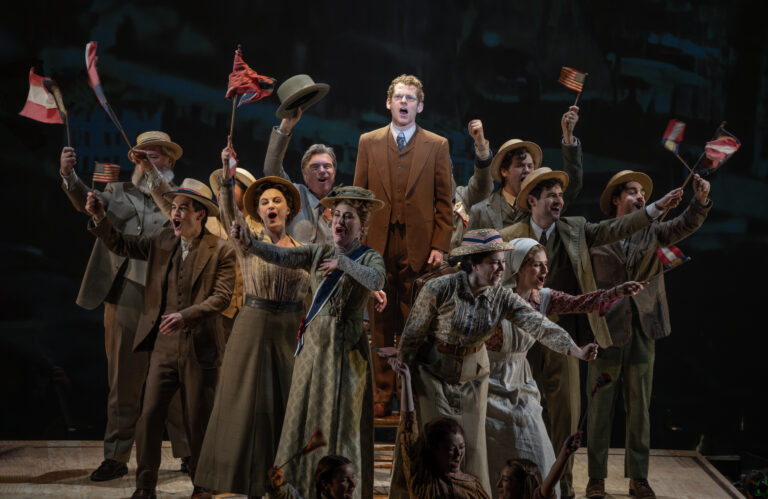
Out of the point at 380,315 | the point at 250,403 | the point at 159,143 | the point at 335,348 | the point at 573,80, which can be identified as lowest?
the point at 250,403

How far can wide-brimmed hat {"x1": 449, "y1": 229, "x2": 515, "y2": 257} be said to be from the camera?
4.23 metres

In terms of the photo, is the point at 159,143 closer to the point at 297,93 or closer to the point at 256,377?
the point at 297,93

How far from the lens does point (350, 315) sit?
4559mm

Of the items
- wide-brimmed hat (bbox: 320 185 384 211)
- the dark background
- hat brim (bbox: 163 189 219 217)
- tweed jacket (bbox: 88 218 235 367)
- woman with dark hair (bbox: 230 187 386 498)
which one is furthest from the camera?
the dark background

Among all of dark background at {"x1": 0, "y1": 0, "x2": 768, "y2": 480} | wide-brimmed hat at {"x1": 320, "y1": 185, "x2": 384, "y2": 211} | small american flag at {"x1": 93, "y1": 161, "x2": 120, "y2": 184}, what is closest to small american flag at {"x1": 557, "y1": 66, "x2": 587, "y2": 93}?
dark background at {"x1": 0, "y1": 0, "x2": 768, "y2": 480}

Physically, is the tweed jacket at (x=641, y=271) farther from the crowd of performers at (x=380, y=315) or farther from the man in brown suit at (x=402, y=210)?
the man in brown suit at (x=402, y=210)

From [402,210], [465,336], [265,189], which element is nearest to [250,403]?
[265,189]

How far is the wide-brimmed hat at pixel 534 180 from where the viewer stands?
528cm

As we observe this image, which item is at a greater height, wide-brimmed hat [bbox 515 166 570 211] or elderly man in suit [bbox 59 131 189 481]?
wide-brimmed hat [bbox 515 166 570 211]

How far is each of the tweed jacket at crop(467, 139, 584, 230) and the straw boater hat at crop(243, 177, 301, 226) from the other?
120 centimetres

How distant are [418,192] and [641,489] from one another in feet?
7.53

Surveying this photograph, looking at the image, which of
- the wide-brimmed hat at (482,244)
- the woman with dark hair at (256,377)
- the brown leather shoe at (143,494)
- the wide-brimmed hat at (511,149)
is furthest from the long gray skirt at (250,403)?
the wide-brimmed hat at (511,149)

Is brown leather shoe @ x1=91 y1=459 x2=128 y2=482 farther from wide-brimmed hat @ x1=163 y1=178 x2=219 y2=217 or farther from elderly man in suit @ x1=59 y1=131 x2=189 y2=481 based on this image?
wide-brimmed hat @ x1=163 y1=178 x2=219 y2=217

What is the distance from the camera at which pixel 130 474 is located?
570cm
